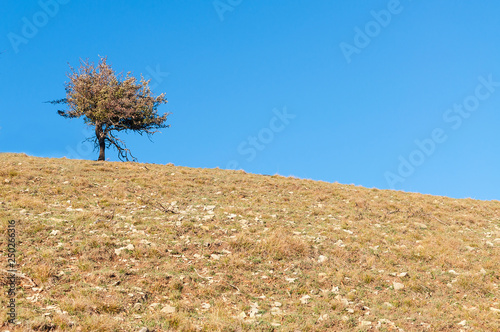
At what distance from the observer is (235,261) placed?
1243 cm

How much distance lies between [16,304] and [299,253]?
8.60 metres

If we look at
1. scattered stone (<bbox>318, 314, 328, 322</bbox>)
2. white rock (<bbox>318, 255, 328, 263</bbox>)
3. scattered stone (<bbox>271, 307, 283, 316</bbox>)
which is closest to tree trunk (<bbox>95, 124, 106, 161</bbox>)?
white rock (<bbox>318, 255, 328, 263</bbox>)

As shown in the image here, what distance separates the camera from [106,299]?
9.75m

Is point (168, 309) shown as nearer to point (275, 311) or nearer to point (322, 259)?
point (275, 311)

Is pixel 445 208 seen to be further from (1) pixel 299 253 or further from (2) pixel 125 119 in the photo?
(2) pixel 125 119

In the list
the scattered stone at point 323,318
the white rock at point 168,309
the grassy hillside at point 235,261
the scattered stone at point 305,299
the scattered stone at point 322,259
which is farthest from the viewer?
the scattered stone at point 322,259

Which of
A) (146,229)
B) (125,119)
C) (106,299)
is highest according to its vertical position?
(125,119)

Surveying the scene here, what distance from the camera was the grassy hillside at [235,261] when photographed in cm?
959

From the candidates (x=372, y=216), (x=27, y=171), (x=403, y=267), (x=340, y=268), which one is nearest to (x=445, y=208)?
(x=372, y=216)

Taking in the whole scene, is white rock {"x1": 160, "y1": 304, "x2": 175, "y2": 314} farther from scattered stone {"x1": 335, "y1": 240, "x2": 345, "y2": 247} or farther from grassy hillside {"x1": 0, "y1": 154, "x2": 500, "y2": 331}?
scattered stone {"x1": 335, "y1": 240, "x2": 345, "y2": 247}

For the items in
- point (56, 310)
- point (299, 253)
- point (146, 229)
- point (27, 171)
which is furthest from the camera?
point (27, 171)

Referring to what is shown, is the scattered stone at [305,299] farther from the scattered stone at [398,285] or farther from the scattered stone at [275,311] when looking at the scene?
the scattered stone at [398,285]

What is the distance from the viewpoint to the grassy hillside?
9594 millimetres

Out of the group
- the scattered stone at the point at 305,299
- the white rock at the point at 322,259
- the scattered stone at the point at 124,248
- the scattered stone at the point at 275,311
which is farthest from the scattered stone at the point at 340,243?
the scattered stone at the point at 124,248
